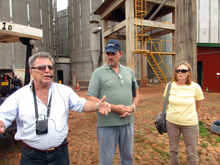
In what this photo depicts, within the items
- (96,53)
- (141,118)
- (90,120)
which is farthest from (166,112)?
(96,53)

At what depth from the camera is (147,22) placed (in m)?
14.1

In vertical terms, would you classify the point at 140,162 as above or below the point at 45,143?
below

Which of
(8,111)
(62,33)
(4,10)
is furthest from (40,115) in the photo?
(62,33)

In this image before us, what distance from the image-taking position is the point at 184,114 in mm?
2779

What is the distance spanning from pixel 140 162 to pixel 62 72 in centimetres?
2468

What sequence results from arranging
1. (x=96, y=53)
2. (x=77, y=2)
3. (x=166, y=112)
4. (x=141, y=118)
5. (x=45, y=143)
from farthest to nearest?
1. (x=77, y=2)
2. (x=96, y=53)
3. (x=141, y=118)
4. (x=166, y=112)
5. (x=45, y=143)

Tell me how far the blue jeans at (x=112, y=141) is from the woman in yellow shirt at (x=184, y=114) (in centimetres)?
80

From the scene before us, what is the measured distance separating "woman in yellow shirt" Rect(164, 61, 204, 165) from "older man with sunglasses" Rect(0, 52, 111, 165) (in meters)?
1.39

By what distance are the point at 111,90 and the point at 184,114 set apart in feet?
4.24

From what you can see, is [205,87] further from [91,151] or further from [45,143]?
[45,143]

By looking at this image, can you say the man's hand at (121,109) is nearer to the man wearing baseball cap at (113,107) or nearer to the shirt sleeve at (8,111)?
the man wearing baseball cap at (113,107)

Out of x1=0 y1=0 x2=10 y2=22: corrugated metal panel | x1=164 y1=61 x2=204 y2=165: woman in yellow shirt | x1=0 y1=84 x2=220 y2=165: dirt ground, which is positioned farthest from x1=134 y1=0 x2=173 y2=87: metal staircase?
x1=0 y1=0 x2=10 y2=22: corrugated metal panel

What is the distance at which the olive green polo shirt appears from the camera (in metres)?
2.52

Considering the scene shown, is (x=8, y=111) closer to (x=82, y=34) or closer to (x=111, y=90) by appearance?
(x=111, y=90)
